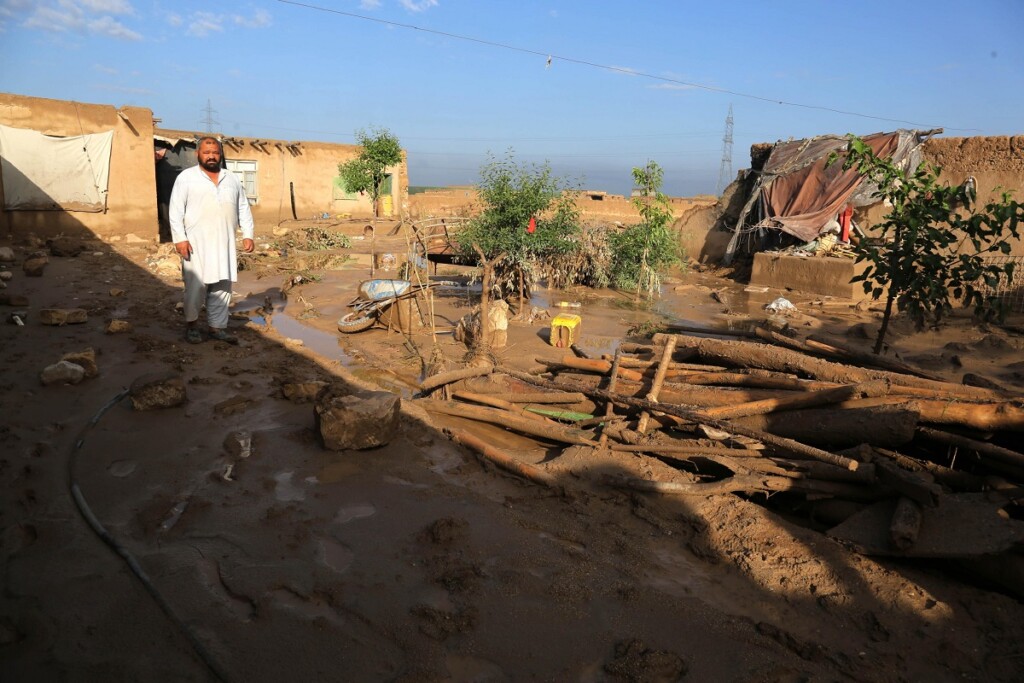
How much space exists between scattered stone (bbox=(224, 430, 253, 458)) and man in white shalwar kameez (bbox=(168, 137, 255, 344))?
7.38 feet

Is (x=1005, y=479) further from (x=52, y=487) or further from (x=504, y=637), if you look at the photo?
(x=52, y=487)

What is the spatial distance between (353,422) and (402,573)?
4.75ft

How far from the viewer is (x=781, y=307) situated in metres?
11.5

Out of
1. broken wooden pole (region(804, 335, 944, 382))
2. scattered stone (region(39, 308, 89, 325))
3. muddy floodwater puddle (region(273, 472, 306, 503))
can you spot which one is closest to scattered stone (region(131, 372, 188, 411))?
muddy floodwater puddle (region(273, 472, 306, 503))

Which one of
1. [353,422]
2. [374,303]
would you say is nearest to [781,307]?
[374,303]

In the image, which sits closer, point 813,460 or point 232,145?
point 813,460

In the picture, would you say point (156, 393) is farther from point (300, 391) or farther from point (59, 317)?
point (59, 317)

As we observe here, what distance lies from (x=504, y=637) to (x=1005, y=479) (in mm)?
3162

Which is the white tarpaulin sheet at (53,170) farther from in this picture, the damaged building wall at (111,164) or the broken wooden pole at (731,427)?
the broken wooden pole at (731,427)

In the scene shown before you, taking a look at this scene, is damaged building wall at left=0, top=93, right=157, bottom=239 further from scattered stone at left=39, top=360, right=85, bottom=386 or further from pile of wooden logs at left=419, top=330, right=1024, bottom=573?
pile of wooden logs at left=419, top=330, right=1024, bottom=573

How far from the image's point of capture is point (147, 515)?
3.25 meters

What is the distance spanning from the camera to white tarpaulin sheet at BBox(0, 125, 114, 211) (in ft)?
41.1

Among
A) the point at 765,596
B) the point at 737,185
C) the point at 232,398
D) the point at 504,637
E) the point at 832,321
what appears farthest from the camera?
the point at 737,185

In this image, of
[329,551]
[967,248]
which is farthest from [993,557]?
[967,248]
